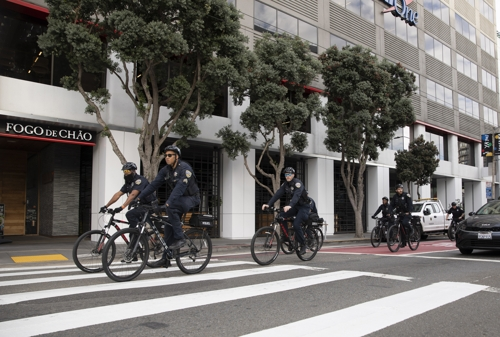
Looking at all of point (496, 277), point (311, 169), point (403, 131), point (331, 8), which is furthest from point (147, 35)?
point (403, 131)

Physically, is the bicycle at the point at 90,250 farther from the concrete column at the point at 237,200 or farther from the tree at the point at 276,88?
the concrete column at the point at 237,200

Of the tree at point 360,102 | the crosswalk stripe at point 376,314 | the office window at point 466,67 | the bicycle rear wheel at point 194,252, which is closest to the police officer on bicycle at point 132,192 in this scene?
the bicycle rear wheel at point 194,252

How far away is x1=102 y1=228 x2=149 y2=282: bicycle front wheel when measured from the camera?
20.5ft

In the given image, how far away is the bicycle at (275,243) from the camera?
8344 mm

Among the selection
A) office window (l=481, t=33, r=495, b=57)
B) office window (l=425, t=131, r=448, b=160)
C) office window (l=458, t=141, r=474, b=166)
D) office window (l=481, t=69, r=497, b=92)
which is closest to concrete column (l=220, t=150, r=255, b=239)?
office window (l=425, t=131, r=448, b=160)

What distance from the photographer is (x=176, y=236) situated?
6.88 metres

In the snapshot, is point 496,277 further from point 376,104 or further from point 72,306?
point 376,104

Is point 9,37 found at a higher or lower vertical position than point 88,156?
higher

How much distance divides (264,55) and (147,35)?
19.0ft

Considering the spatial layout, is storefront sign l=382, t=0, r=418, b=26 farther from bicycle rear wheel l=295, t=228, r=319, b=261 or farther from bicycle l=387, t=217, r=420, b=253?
bicycle rear wheel l=295, t=228, r=319, b=261

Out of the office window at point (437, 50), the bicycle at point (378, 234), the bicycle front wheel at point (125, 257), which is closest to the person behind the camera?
the bicycle front wheel at point (125, 257)

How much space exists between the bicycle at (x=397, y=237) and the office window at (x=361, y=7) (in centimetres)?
1607

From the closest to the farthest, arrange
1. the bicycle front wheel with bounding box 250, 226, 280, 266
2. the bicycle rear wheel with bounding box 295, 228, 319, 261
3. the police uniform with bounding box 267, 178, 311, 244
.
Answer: the bicycle front wheel with bounding box 250, 226, 280, 266 < the police uniform with bounding box 267, 178, 311, 244 < the bicycle rear wheel with bounding box 295, 228, 319, 261

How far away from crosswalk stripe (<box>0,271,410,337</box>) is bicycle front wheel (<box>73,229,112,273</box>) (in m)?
2.33
